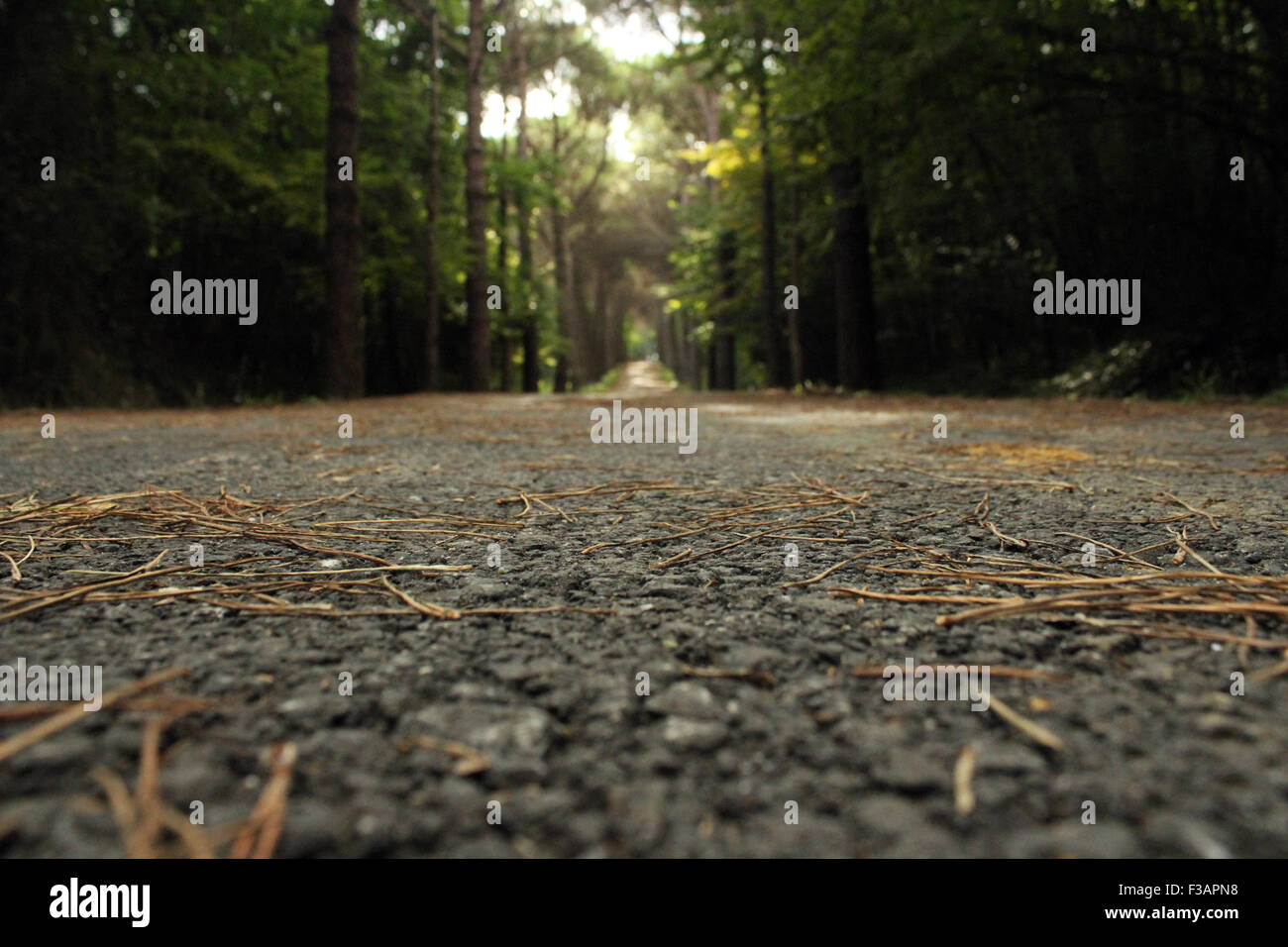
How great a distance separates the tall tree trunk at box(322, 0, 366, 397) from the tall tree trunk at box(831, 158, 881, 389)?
665 centimetres

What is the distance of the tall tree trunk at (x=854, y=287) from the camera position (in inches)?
412

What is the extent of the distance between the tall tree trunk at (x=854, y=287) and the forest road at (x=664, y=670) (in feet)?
28.8

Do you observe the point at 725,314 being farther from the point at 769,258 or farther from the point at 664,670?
the point at 664,670

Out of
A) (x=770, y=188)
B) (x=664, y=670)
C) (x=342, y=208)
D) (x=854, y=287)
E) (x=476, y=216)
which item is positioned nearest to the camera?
(x=664, y=670)

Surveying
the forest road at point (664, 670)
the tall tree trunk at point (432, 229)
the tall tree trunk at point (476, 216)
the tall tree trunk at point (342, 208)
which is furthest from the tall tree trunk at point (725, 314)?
the forest road at point (664, 670)

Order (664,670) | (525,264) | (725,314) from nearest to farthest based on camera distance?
(664,670) < (725,314) < (525,264)

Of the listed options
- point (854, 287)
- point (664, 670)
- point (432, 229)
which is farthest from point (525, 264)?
point (664, 670)

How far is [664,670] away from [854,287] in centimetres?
1058

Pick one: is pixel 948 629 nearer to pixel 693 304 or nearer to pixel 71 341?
pixel 71 341

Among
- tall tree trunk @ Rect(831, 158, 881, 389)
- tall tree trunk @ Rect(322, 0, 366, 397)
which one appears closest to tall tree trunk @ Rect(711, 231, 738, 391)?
tall tree trunk @ Rect(831, 158, 881, 389)

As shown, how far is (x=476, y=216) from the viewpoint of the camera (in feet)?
48.2

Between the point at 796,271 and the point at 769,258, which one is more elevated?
the point at 769,258

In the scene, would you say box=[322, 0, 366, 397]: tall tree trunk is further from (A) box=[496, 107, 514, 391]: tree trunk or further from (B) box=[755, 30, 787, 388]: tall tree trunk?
(A) box=[496, 107, 514, 391]: tree trunk

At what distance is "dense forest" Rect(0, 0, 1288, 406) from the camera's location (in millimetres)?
7152
